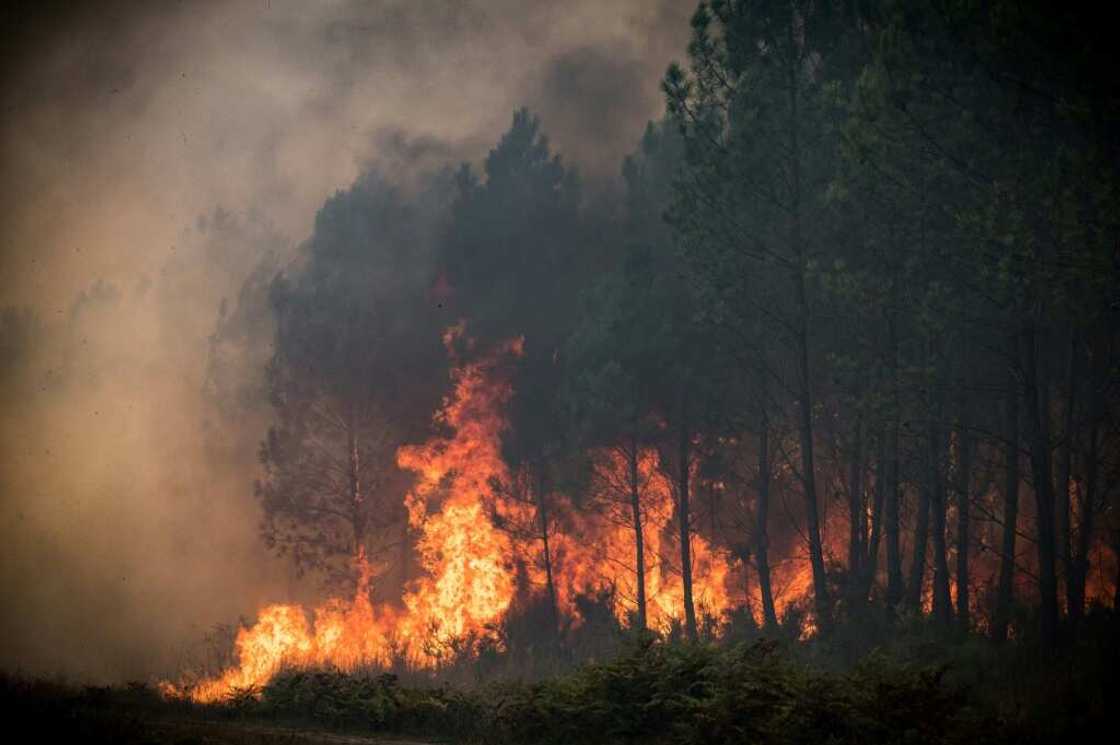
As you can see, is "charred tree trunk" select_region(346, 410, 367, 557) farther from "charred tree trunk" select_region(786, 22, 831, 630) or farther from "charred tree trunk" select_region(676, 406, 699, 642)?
"charred tree trunk" select_region(786, 22, 831, 630)

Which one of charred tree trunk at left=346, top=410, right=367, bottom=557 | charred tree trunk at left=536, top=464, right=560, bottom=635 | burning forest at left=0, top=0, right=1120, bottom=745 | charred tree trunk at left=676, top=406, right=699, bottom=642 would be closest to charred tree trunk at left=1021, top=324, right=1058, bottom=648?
burning forest at left=0, top=0, right=1120, bottom=745

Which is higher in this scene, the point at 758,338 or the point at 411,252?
the point at 411,252

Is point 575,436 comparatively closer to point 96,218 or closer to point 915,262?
point 915,262

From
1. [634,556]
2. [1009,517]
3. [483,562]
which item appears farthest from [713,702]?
[634,556]

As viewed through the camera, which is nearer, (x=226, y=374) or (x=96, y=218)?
(x=226, y=374)

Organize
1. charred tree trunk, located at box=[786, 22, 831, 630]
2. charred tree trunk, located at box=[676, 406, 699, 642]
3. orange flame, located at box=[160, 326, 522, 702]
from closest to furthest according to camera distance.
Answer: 1. charred tree trunk, located at box=[786, 22, 831, 630]
2. charred tree trunk, located at box=[676, 406, 699, 642]
3. orange flame, located at box=[160, 326, 522, 702]

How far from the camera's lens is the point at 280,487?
3481 cm

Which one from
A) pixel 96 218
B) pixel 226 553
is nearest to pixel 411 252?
pixel 226 553

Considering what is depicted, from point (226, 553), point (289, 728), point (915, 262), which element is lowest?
point (289, 728)

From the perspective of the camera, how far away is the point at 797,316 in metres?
25.1

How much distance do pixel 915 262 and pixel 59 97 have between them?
7428 inches

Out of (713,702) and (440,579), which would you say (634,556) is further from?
(713,702)

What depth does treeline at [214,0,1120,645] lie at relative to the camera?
1794 cm

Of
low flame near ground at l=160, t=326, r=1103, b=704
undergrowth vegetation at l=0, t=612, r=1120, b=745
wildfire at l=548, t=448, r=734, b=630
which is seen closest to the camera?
undergrowth vegetation at l=0, t=612, r=1120, b=745
